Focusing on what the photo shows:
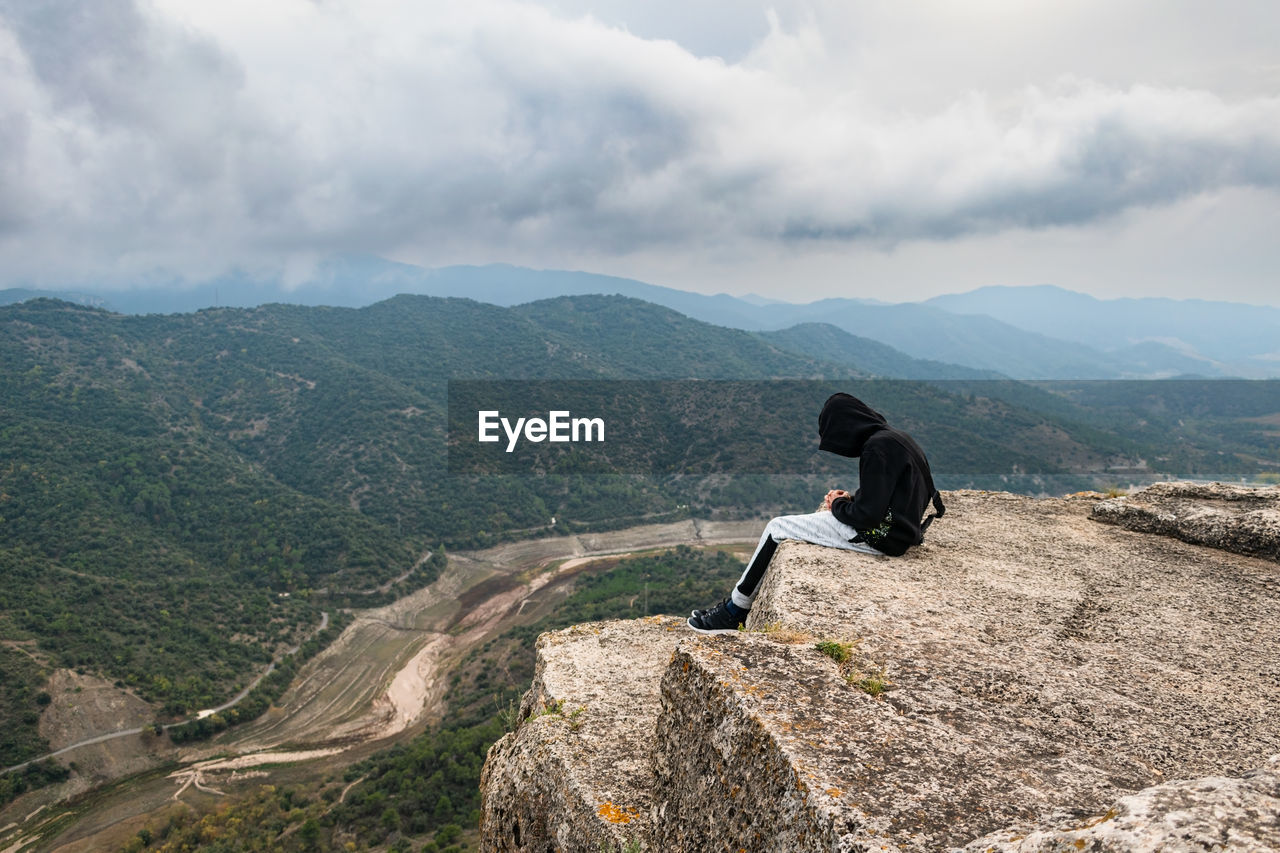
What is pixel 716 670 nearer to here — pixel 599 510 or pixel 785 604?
pixel 785 604

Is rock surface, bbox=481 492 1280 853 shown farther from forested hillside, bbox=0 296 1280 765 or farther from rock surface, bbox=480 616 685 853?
forested hillside, bbox=0 296 1280 765

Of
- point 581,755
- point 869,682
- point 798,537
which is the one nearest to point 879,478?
point 798,537

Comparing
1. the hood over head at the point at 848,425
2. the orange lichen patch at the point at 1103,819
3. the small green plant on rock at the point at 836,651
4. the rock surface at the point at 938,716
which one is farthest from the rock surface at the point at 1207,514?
the orange lichen patch at the point at 1103,819

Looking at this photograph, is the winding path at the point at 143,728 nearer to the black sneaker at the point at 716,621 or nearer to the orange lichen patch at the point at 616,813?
the black sneaker at the point at 716,621

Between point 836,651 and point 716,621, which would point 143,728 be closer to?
point 716,621

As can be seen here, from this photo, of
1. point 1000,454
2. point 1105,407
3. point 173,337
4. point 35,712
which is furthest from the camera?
point 1105,407

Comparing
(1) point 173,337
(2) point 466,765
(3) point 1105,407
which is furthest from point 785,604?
(3) point 1105,407
